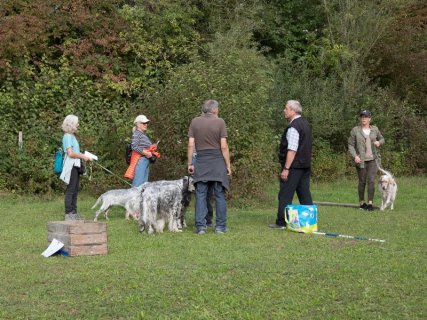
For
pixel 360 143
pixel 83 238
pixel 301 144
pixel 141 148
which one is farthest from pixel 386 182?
pixel 83 238

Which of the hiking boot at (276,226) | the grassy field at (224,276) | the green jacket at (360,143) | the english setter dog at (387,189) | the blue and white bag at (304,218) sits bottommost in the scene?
the grassy field at (224,276)

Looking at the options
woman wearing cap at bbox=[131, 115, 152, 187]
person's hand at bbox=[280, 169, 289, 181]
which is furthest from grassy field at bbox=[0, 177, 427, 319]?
woman wearing cap at bbox=[131, 115, 152, 187]

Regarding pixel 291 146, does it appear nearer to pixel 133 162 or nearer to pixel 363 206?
pixel 133 162

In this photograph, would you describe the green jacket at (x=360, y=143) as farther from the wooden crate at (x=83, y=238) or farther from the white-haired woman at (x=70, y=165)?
the wooden crate at (x=83, y=238)

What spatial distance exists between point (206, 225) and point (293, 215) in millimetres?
1329

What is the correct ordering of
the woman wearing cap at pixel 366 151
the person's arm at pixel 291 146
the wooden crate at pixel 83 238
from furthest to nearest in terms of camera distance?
1. the woman wearing cap at pixel 366 151
2. the person's arm at pixel 291 146
3. the wooden crate at pixel 83 238

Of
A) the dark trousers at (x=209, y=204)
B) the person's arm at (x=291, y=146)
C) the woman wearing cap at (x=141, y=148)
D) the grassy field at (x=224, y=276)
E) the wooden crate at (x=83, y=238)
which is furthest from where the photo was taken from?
the woman wearing cap at (x=141, y=148)

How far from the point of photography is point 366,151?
47.4 feet

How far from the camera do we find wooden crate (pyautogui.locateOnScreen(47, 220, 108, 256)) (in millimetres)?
8906

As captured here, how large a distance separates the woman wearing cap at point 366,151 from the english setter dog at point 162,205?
445 cm

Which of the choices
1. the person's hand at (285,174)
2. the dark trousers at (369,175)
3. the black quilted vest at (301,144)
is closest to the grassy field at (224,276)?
the person's hand at (285,174)

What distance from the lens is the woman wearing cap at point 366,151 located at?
14.4m

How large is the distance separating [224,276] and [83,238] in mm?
2157

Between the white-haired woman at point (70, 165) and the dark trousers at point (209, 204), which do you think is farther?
the white-haired woman at point (70, 165)
